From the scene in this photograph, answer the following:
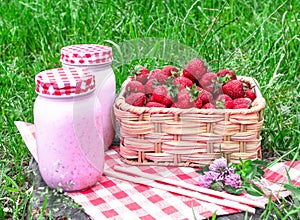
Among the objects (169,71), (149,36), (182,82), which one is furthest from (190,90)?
(149,36)

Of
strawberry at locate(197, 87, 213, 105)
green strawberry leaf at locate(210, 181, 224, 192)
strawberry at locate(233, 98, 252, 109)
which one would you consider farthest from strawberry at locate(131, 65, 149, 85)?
green strawberry leaf at locate(210, 181, 224, 192)

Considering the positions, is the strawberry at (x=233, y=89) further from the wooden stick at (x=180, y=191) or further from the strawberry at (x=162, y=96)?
the wooden stick at (x=180, y=191)

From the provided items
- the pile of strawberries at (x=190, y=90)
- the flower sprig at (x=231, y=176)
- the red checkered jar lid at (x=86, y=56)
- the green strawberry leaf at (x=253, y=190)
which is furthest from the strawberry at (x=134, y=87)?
the green strawberry leaf at (x=253, y=190)

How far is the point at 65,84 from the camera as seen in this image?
4.67 ft

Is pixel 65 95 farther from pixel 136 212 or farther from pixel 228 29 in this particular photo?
pixel 228 29

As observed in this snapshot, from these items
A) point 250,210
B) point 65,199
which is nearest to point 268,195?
point 250,210

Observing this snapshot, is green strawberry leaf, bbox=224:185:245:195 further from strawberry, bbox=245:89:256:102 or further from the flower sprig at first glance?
strawberry, bbox=245:89:256:102

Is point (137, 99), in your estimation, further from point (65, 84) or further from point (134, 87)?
point (65, 84)

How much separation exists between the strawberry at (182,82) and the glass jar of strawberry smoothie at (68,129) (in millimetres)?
279

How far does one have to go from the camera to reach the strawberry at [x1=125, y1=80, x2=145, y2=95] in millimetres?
1714

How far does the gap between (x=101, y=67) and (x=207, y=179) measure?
487mm

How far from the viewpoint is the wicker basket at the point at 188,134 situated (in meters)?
1.60

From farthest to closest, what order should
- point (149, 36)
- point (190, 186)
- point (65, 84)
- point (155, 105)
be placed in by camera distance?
1. point (149, 36)
2. point (155, 105)
3. point (190, 186)
4. point (65, 84)

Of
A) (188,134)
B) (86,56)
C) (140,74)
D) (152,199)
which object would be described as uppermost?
(86,56)
